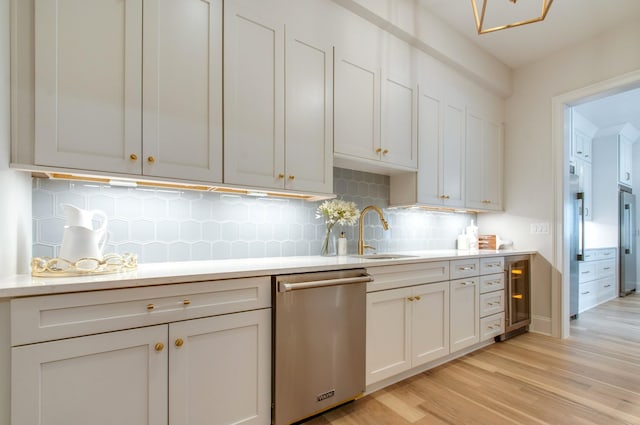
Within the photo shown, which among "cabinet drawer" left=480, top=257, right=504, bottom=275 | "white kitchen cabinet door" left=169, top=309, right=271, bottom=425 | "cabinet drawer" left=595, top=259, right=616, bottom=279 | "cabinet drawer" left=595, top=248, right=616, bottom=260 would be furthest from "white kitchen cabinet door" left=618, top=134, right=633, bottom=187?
"white kitchen cabinet door" left=169, top=309, right=271, bottom=425

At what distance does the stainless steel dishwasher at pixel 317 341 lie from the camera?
160 cm

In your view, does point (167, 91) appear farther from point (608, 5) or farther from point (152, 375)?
point (608, 5)

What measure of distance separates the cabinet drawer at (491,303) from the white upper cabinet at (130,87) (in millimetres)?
2489

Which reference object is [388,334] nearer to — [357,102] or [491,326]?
[491,326]

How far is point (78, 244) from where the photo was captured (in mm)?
1362

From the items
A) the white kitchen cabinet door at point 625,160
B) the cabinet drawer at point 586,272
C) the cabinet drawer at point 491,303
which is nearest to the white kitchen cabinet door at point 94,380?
the cabinet drawer at point 491,303

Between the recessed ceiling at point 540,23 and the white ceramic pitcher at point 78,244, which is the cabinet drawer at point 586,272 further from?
the white ceramic pitcher at point 78,244

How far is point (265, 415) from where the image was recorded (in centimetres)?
156

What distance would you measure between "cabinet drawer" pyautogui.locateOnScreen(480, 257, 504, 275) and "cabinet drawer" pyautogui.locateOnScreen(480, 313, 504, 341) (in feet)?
1.35

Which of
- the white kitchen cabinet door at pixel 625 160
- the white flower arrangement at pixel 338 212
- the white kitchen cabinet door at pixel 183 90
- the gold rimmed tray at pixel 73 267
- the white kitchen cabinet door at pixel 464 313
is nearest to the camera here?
the gold rimmed tray at pixel 73 267

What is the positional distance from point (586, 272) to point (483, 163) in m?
2.53

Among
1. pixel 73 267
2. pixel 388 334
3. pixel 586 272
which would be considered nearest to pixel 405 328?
pixel 388 334

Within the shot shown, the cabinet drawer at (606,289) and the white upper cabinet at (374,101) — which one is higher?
the white upper cabinet at (374,101)

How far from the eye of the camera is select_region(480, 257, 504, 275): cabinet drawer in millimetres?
2830
